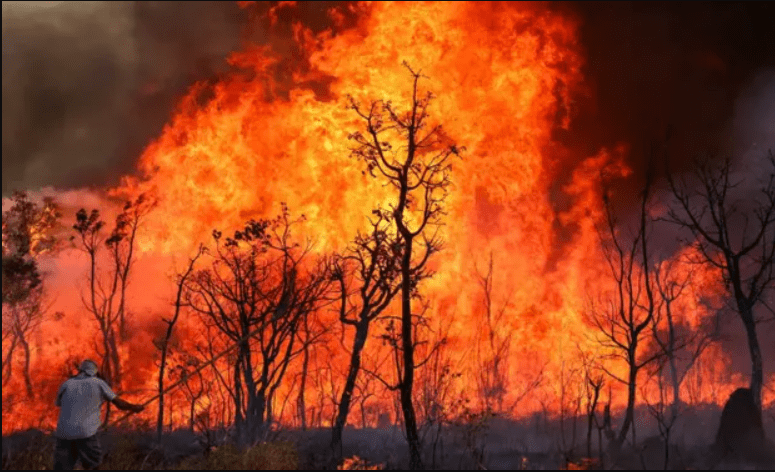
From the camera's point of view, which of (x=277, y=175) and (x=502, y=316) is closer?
(x=277, y=175)

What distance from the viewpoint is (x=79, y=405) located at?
13.8m

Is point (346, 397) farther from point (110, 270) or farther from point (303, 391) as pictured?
point (110, 270)

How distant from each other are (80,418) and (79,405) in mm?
258

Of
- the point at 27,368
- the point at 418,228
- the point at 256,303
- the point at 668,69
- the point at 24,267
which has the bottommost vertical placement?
the point at 27,368

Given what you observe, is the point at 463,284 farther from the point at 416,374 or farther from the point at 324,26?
the point at 324,26

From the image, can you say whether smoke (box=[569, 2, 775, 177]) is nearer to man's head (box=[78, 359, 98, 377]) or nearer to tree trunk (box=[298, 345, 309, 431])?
tree trunk (box=[298, 345, 309, 431])

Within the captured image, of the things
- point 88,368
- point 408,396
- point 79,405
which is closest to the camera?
point 79,405

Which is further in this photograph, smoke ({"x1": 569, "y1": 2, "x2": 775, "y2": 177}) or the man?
smoke ({"x1": 569, "y1": 2, "x2": 775, "y2": 177})

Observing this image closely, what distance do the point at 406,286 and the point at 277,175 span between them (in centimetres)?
1270

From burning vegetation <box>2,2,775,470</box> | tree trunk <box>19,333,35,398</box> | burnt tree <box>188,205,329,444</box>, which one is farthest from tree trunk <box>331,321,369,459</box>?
tree trunk <box>19,333,35,398</box>

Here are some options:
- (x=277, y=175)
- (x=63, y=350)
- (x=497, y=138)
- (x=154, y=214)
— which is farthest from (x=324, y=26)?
(x=63, y=350)

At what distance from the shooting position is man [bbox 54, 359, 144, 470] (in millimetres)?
13742

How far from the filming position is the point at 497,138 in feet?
99.5

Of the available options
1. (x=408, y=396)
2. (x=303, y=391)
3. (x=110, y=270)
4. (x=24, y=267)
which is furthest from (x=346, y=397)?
(x=110, y=270)
